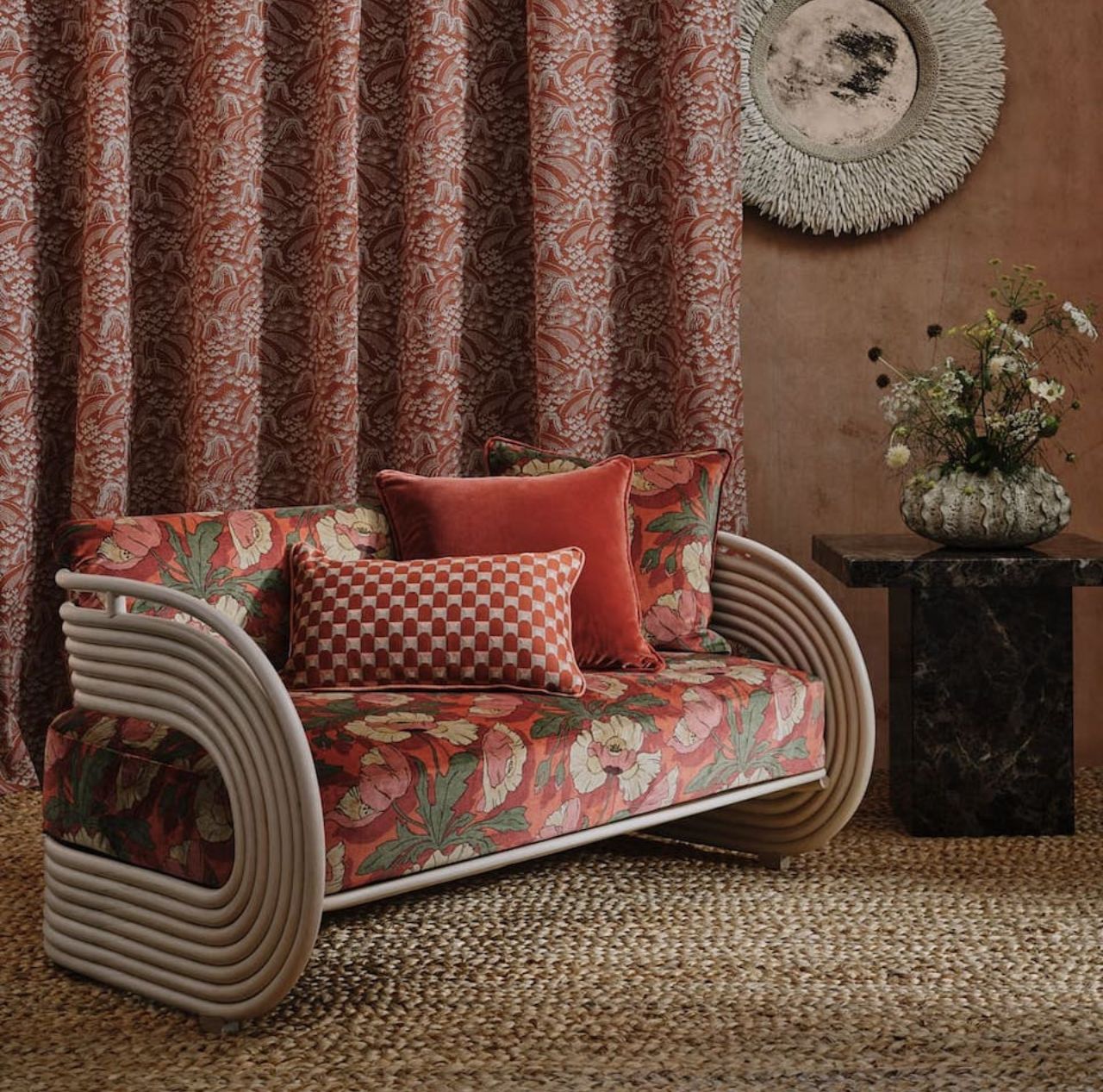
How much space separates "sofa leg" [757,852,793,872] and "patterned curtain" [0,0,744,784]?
1056mm

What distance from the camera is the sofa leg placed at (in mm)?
2561

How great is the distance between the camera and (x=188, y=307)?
3186 millimetres

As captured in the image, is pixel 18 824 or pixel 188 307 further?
pixel 188 307

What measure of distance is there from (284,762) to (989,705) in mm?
1573

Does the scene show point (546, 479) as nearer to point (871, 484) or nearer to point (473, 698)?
point (473, 698)

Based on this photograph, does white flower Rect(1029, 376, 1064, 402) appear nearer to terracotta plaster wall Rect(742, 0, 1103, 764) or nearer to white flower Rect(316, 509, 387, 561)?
terracotta plaster wall Rect(742, 0, 1103, 764)

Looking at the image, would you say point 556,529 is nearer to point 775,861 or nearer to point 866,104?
point 775,861

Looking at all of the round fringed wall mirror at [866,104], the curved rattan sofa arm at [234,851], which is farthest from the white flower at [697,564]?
the round fringed wall mirror at [866,104]

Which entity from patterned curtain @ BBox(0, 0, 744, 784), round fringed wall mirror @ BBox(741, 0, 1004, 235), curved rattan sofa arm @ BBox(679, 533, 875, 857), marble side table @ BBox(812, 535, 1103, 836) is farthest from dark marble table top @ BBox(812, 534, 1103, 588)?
round fringed wall mirror @ BBox(741, 0, 1004, 235)

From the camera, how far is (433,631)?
221 cm

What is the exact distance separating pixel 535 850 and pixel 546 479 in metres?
0.78

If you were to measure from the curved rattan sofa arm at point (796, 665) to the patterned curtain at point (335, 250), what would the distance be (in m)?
0.71

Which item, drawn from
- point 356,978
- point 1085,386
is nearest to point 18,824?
point 356,978

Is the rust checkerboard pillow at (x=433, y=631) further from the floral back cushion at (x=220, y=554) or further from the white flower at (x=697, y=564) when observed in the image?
the white flower at (x=697, y=564)
